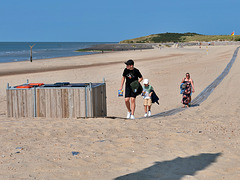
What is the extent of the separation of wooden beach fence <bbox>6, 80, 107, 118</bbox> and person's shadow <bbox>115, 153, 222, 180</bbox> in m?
3.62

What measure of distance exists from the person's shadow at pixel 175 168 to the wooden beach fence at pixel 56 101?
11.9 feet

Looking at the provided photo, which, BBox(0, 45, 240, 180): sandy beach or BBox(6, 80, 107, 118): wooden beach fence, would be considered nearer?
BBox(0, 45, 240, 180): sandy beach

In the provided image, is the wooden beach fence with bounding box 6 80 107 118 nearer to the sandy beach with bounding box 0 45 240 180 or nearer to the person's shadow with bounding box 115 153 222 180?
the sandy beach with bounding box 0 45 240 180

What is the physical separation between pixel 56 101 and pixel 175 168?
4415 mm

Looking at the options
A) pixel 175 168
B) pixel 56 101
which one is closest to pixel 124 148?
pixel 175 168

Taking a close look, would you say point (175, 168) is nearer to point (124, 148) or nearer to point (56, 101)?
point (124, 148)

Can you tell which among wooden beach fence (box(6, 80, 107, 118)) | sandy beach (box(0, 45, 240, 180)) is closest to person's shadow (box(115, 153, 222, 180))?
sandy beach (box(0, 45, 240, 180))

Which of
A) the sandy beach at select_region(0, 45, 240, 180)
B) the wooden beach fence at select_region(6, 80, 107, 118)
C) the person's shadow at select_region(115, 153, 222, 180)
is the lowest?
the person's shadow at select_region(115, 153, 222, 180)

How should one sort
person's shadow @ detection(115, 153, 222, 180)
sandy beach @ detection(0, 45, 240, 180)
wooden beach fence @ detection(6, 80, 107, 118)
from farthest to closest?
wooden beach fence @ detection(6, 80, 107, 118)
sandy beach @ detection(0, 45, 240, 180)
person's shadow @ detection(115, 153, 222, 180)

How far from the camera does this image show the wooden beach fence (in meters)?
8.38

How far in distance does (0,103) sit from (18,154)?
888cm

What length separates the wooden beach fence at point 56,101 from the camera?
8.38m

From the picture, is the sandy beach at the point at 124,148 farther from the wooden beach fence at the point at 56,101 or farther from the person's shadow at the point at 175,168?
the wooden beach fence at the point at 56,101

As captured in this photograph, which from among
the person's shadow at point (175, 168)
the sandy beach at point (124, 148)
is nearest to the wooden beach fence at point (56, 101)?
the sandy beach at point (124, 148)
